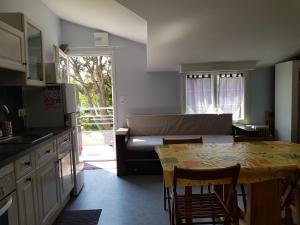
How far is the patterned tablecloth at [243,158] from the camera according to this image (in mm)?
1728

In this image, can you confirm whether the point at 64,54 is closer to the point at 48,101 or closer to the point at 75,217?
the point at 48,101

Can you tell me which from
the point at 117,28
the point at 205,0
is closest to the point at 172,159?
the point at 205,0

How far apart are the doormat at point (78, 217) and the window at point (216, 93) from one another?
2740mm

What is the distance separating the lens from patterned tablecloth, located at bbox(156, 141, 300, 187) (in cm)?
173

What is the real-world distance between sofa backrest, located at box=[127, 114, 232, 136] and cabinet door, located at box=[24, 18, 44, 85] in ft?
6.56

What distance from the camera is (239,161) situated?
187 cm

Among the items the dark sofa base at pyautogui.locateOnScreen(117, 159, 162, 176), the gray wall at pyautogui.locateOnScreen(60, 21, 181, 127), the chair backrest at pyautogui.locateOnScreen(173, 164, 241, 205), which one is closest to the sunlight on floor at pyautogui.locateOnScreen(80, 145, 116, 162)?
the gray wall at pyautogui.locateOnScreen(60, 21, 181, 127)

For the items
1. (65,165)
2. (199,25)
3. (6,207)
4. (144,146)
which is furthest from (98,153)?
(6,207)

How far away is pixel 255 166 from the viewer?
1.74 m

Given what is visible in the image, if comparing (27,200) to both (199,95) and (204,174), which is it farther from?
(199,95)

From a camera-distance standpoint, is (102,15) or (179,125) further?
(179,125)

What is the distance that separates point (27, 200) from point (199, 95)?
358 cm

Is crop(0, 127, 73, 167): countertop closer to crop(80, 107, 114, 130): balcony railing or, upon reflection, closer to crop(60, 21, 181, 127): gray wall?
crop(60, 21, 181, 127): gray wall

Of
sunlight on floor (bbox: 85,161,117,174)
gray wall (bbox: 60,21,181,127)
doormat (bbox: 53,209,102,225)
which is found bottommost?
doormat (bbox: 53,209,102,225)
